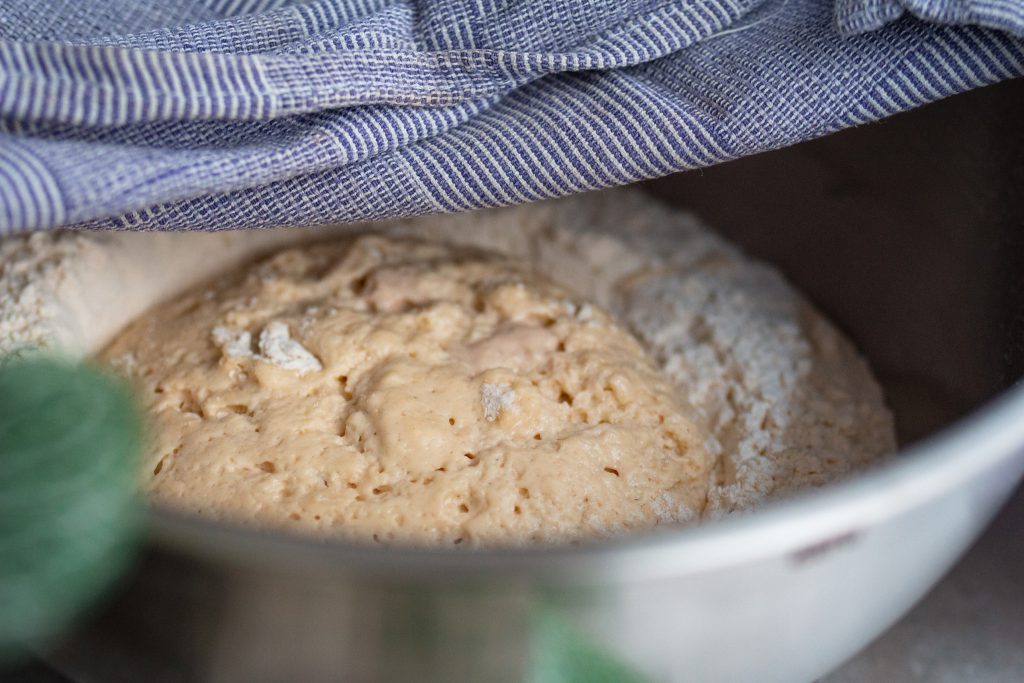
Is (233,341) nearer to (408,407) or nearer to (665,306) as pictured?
(408,407)

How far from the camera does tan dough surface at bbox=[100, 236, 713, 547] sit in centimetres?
69

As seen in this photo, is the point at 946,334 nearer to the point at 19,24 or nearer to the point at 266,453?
the point at 266,453

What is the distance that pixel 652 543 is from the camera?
0.44m

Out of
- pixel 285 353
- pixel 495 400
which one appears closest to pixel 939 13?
pixel 495 400

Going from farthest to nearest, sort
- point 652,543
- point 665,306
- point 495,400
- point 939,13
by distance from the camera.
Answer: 1. point 665,306
2. point 495,400
3. point 939,13
4. point 652,543

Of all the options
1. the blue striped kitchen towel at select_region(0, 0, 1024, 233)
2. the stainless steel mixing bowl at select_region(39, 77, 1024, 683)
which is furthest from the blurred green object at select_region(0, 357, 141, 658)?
the blue striped kitchen towel at select_region(0, 0, 1024, 233)

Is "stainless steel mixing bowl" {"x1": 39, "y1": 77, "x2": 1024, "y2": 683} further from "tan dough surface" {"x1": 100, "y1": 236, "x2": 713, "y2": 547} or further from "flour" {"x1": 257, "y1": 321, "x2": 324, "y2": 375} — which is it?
"flour" {"x1": 257, "y1": 321, "x2": 324, "y2": 375}

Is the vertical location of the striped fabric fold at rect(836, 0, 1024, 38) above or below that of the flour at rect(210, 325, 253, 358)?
above

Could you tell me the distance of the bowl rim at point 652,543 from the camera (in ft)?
1.39

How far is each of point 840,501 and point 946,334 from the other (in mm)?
493

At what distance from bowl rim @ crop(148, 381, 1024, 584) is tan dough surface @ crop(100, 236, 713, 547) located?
0.23 metres

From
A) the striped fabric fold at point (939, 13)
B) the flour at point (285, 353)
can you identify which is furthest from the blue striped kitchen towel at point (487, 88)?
the flour at point (285, 353)

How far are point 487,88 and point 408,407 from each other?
0.25 m

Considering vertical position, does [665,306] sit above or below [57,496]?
below
